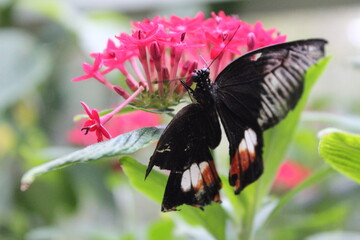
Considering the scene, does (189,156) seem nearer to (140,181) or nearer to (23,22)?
(140,181)

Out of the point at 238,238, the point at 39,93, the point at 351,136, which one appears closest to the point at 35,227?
the point at 39,93

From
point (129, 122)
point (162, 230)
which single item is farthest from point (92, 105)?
point (162, 230)

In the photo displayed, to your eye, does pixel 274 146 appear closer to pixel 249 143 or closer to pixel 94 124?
pixel 249 143

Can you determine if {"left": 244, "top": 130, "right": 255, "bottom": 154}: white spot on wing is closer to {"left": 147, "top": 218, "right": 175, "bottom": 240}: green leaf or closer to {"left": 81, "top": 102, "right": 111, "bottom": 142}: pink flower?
{"left": 81, "top": 102, "right": 111, "bottom": 142}: pink flower

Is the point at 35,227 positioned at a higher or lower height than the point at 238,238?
lower

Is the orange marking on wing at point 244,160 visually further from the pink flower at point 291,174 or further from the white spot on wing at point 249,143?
the pink flower at point 291,174

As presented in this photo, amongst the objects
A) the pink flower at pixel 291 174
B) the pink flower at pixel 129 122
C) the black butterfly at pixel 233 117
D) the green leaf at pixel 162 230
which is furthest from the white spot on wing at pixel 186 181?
the pink flower at pixel 291 174
